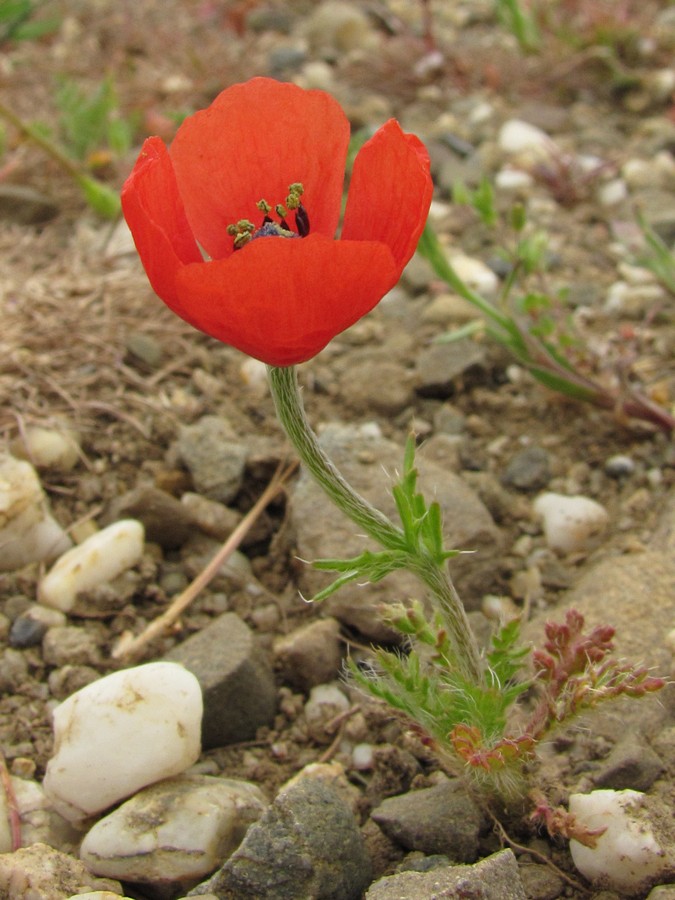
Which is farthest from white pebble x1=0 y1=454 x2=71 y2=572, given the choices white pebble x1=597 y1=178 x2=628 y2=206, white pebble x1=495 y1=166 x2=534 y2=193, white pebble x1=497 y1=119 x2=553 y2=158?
white pebble x1=497 y1=119 x2=553 y2=158

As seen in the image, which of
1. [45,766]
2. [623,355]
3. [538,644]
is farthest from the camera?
[623,355]

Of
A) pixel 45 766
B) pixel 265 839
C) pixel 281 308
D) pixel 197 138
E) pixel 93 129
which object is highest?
pixel 197 138

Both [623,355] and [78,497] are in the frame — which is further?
[623,355]

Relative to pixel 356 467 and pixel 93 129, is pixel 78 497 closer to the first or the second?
pixel 356 467

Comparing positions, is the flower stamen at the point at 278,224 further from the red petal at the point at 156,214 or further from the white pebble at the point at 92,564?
the white pebble at the point at 92,564

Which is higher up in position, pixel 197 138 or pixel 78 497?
pixel 197 138

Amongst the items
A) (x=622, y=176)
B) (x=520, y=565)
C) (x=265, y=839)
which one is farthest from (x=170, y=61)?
(x=265, y=839)

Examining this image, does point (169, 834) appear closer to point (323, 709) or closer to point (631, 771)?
point (323, 709)

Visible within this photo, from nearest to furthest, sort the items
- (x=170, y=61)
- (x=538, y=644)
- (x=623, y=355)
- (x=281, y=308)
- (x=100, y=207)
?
(x=281, y=308)
(x=538, y=644)
(x=623, y=355)
(x=100, y=207)
(x=170, y=61)

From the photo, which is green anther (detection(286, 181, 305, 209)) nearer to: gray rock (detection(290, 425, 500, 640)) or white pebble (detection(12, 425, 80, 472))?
gray rock (detection(290, 425, 500, 640))
